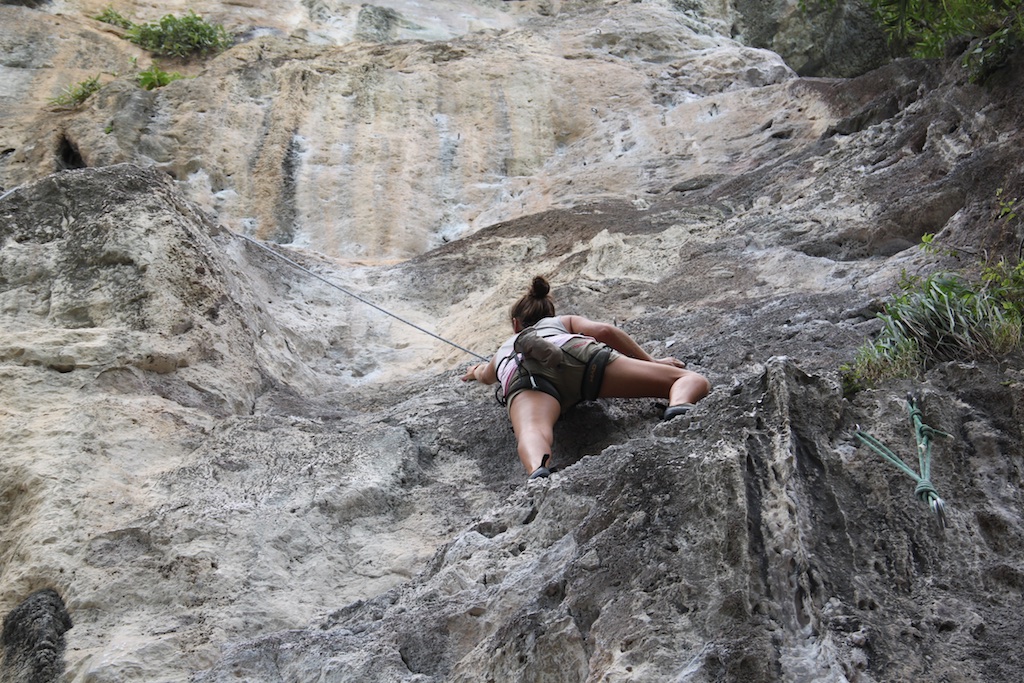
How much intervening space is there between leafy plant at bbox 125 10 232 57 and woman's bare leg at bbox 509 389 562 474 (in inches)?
383

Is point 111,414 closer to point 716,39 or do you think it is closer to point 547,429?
point 547,429

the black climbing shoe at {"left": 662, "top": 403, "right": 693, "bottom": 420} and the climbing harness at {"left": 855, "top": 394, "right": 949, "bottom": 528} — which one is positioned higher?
the climbing harness at {"left": 855, "top": 394, "right": 949, "bottom": 528}

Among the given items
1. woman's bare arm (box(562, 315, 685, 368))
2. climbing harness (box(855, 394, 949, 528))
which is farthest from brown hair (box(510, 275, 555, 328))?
climbing harness (box(855, 394, 949, 528))

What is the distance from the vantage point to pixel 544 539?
4.27 metres

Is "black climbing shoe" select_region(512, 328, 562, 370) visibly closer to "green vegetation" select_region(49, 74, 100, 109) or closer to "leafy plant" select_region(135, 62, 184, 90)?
"leafy plant" select_region(135, 62, 184, 90)

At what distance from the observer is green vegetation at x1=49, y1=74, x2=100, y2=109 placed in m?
12.4

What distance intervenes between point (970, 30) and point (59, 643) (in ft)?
22.8

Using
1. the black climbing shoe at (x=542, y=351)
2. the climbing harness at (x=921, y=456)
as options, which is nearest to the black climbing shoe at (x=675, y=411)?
the black climbing shoe at (x=542, y=351)

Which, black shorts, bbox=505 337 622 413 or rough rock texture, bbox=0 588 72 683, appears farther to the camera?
black shorts, bbox=505 337 622 413

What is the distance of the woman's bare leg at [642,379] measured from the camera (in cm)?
539

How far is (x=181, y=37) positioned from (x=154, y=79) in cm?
141

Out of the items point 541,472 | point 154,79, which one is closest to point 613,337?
point 541,472

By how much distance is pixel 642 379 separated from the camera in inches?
215

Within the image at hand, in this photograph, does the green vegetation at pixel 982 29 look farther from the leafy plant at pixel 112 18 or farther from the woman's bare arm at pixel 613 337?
the leafy plant at pixel 112 18
